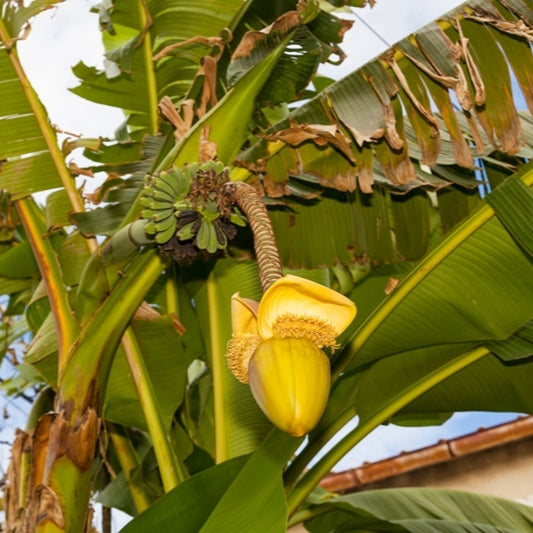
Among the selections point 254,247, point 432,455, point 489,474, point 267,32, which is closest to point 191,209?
point 254,247

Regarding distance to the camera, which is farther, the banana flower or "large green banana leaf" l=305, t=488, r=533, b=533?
"large green banana leaf" l=305, t=488, r=533, b=533

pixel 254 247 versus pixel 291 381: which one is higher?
pixel 254 247

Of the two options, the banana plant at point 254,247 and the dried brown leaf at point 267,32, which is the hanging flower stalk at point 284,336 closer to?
the banana plant at point 254,247

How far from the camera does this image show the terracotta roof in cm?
357

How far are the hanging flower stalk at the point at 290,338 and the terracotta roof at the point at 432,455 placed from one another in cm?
305

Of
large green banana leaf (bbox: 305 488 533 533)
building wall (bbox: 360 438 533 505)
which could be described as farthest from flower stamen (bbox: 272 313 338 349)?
building wall (bbox: 360 438 533 505)

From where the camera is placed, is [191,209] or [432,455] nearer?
[191,209]

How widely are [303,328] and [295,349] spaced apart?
0.02 metres

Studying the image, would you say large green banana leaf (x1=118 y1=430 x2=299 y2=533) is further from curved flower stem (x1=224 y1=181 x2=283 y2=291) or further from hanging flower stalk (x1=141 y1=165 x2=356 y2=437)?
curved flower stem (x1=224 y1=181 x2=283 y2=291)

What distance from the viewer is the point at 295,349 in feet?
2.44

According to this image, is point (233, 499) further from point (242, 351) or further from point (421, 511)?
point (421, 511)

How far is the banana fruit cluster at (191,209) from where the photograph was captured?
102cm

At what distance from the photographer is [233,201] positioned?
0.94 metres

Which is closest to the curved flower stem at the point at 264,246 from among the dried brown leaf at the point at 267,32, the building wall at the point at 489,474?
the dried brown leaf at the point at 267,32
